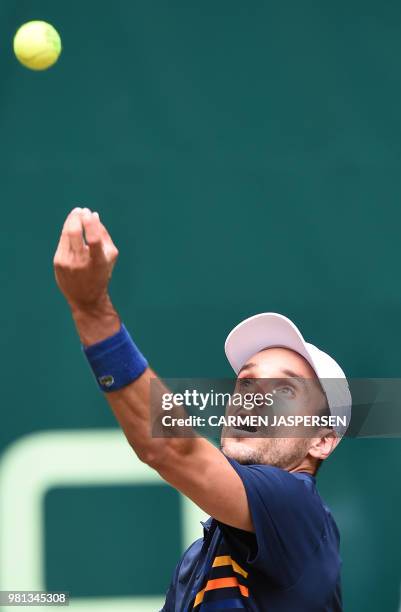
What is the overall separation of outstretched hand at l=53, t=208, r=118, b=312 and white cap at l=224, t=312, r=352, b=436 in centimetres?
77

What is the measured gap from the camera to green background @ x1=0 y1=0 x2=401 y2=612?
3.49 metres

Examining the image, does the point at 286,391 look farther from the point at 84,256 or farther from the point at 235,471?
the point at 84,256

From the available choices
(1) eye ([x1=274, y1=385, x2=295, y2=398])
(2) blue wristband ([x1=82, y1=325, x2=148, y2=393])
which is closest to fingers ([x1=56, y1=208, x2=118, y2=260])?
(2) blue wristband ([x1=82, y1=325, x2=148, y2=393])

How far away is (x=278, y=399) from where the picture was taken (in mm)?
2557

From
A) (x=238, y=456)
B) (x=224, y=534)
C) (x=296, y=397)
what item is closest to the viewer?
(x=224, y=534)

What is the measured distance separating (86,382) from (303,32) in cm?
130

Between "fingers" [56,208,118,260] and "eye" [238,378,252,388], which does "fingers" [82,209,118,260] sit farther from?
"eye" [238,378,252,388]

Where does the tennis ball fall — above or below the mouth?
above

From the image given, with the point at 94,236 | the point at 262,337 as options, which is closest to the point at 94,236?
the point at 94,236

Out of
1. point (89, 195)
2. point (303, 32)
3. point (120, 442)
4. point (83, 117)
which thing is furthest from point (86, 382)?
point (303, 32)

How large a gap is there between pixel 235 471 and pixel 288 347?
24.3 inches

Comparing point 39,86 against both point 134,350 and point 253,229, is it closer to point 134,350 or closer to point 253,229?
point 253,229

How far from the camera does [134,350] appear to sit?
2029mm

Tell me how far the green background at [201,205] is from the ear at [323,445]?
3.16ft
